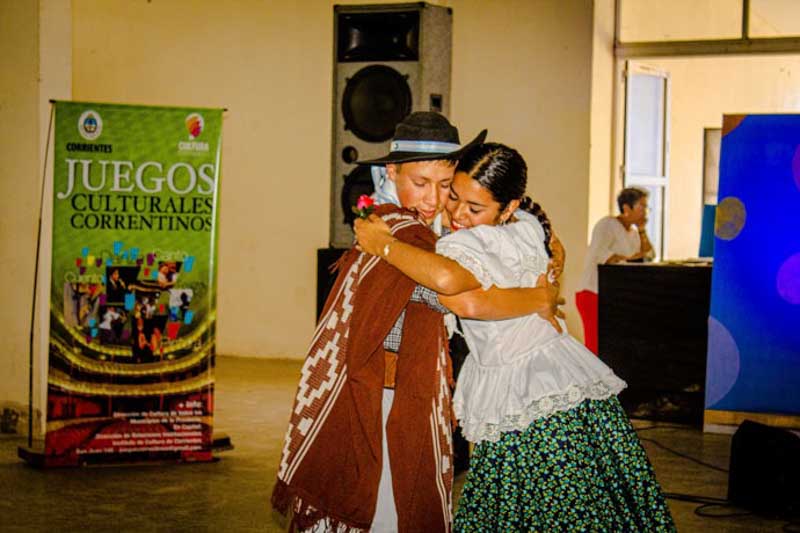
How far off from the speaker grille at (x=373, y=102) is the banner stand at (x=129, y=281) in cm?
183

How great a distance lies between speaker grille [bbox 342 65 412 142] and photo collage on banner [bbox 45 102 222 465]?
1831mm

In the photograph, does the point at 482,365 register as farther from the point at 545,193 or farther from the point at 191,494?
the point at 545,193

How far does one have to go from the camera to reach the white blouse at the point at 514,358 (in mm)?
2441

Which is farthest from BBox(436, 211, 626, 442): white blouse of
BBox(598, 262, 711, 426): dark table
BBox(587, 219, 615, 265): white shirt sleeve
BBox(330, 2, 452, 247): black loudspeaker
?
BBox(587, 219, 615, 265): white shirt sleeve

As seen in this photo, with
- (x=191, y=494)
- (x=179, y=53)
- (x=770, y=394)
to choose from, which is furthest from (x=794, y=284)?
(x=179, y=53)

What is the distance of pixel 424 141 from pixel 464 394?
63 cm

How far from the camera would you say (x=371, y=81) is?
22.3ft

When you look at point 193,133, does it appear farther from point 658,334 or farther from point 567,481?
point 658,334

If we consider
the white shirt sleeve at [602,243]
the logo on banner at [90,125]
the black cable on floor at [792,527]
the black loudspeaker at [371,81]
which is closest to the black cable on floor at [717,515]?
the black cable on floor at [792,527]

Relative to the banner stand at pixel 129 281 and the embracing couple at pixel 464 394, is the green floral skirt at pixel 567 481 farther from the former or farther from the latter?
the banner stand at pixel 129 281

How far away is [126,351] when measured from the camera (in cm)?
506

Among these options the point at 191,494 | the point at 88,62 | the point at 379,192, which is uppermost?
the point at 88,62

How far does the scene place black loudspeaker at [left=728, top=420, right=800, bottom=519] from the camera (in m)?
4.53

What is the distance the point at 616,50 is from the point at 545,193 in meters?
1.45
